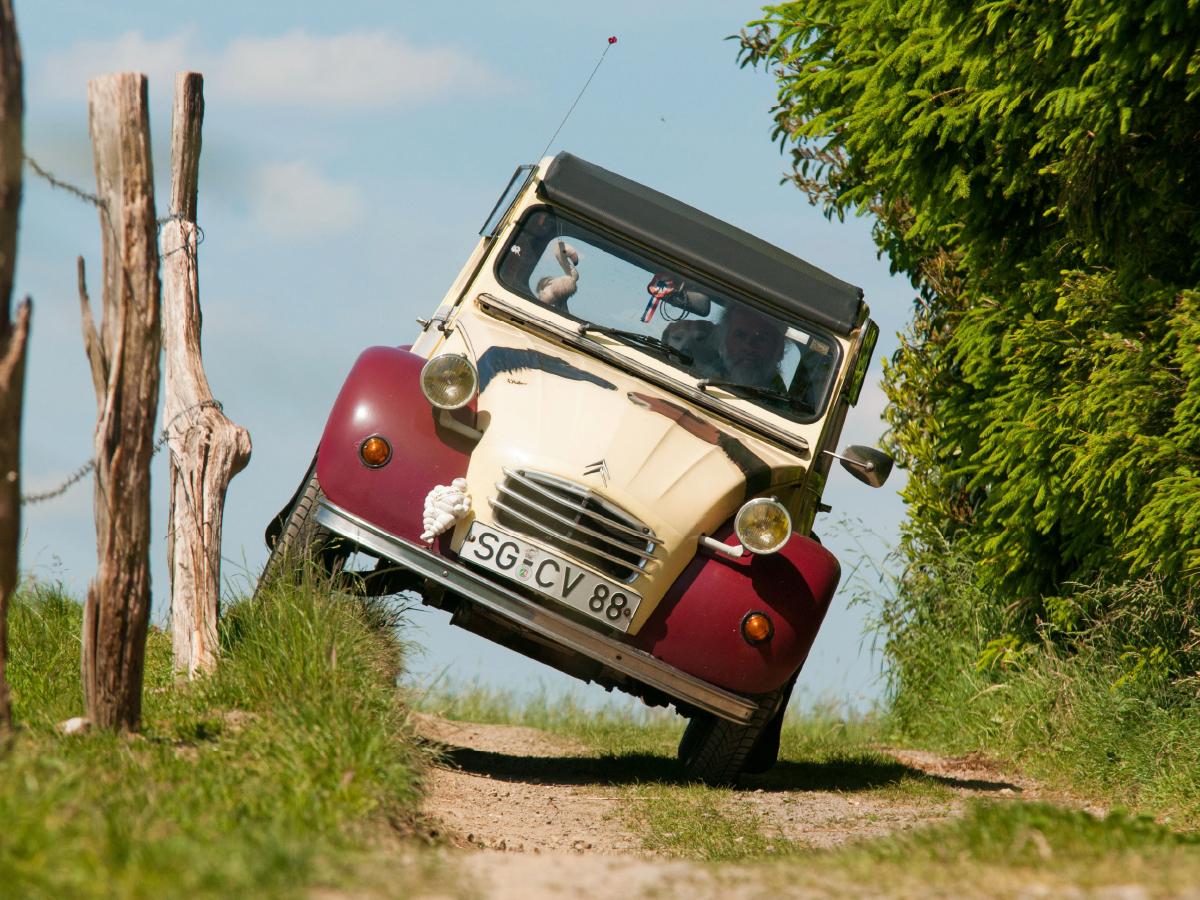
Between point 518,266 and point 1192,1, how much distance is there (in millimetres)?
3610

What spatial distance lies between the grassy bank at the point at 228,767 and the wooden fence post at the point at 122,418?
27 cm

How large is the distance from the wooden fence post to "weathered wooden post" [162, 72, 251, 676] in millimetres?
1099

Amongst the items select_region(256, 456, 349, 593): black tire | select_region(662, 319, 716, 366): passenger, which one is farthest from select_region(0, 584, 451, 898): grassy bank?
select_region(662, 319, 716, 366): passenger

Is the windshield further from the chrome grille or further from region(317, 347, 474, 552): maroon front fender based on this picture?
the chrome grille

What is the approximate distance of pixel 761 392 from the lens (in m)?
6.17

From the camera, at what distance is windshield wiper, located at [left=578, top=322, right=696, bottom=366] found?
20.1 feet

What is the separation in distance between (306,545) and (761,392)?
2.47 meters

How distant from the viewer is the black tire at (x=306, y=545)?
218 inches

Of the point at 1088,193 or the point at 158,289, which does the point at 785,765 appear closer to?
the point at 1088,193

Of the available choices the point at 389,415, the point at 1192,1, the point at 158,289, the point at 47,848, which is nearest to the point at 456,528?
the point at 389,415

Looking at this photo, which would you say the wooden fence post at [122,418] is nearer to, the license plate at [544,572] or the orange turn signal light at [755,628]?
the license plate at [544,572]

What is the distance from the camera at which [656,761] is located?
295 inches

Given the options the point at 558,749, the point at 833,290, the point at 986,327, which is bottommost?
the point at 558,749

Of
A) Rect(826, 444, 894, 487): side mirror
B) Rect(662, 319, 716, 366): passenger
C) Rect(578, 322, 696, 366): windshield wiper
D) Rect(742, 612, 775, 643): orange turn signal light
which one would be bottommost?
Rect(742, 612, 775, 643): orange turn signal light
